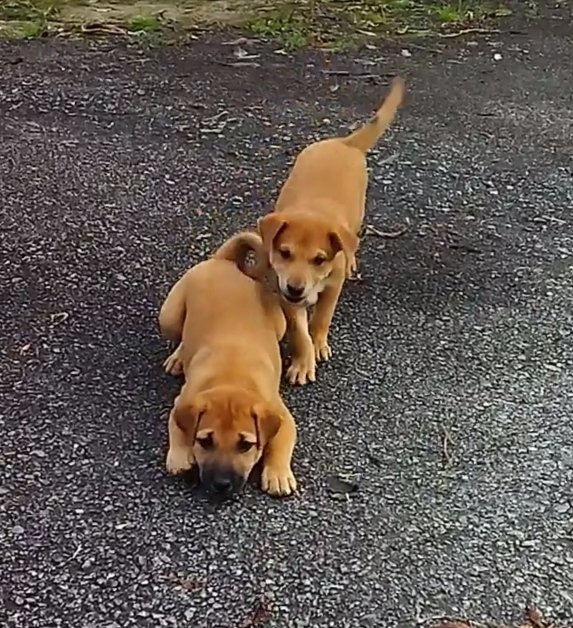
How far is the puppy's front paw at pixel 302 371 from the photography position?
3520 millimetres

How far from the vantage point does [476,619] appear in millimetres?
2598

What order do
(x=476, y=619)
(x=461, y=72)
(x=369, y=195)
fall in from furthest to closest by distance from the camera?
(x=461, y=72), (x=369, y=195), (x=476, y=619)

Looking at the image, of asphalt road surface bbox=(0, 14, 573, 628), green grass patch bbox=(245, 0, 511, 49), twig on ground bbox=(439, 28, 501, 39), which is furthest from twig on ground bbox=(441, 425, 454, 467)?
twig on ground bbox=(439, 28, 501, 39)

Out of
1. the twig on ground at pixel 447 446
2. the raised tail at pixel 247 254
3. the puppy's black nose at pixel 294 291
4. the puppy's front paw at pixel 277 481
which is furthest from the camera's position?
the raised tail at pixel 247 254

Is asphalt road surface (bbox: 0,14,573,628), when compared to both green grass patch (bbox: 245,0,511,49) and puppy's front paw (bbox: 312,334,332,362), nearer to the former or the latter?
puppy's front paw (bbox: 312,334,332,362)

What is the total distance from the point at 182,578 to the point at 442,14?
5473 millimetres

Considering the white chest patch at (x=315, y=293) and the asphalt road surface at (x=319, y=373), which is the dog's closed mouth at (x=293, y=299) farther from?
the asphalt road surface at (x=319, y=373)

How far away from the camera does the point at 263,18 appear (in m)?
7.31

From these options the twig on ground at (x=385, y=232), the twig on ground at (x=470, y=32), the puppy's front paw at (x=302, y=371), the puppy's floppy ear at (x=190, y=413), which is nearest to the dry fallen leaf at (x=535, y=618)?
the puppy's floppy ear at (x=190, y=413)

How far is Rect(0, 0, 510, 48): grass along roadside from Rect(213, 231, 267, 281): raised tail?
3.43m

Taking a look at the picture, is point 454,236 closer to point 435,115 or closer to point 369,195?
point 369,195

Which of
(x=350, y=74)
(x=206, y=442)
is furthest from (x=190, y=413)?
(x=350, y=74)

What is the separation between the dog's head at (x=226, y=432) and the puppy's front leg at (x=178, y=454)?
0.13 ft

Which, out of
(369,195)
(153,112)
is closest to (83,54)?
(153,112)
